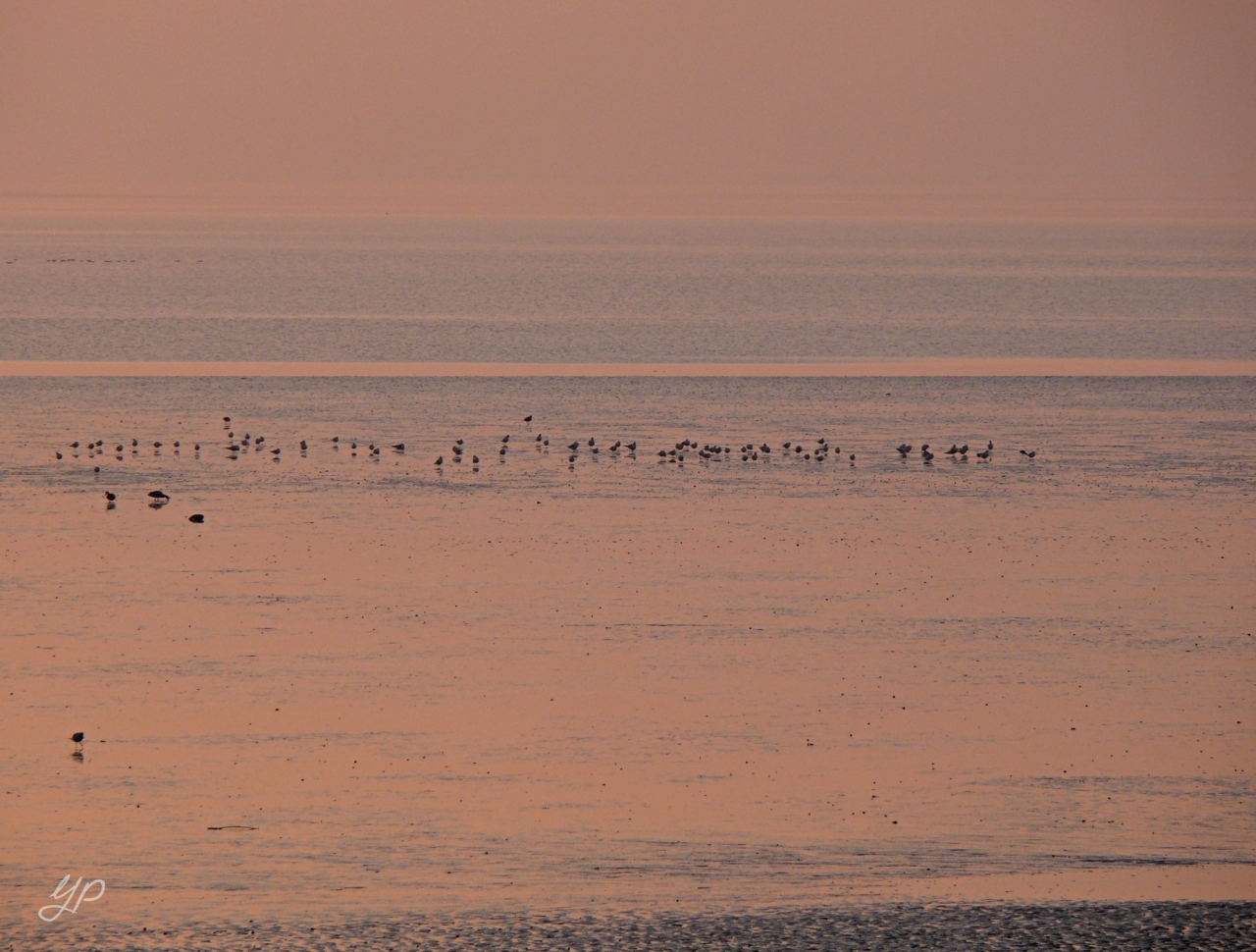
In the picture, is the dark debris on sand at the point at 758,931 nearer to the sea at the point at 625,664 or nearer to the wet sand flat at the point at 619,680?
the sea at the point at 625,664

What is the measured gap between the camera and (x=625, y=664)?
27.4 meters

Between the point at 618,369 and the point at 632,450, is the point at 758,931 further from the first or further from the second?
the point at 618,369

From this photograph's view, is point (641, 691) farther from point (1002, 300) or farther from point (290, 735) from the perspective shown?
point (1002, 300)

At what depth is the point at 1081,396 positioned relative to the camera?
6088 centimetres

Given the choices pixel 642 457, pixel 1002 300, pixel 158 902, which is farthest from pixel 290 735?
pixel 1002 300

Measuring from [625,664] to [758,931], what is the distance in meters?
9.72

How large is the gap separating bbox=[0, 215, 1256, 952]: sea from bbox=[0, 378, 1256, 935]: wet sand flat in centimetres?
9

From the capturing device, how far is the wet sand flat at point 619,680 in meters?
19.7

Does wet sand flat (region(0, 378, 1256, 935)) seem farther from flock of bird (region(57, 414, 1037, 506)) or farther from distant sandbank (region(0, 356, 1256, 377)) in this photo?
distant sandbank (region(0, 356, 1256, 377))

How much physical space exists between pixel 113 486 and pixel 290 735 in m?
19.3

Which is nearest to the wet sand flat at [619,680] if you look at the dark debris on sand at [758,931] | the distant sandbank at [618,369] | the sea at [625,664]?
the sea at [625,664]
